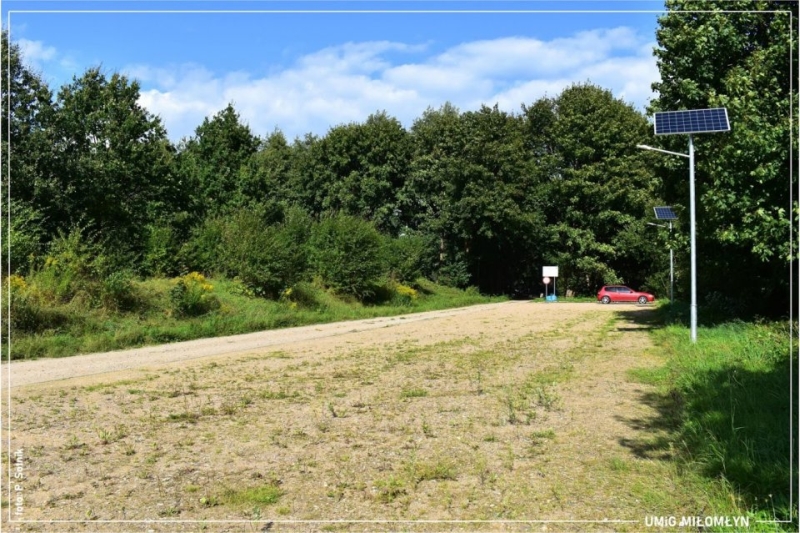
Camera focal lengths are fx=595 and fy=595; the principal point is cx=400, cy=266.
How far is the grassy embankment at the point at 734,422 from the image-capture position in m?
4.61

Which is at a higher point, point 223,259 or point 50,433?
point 223,259

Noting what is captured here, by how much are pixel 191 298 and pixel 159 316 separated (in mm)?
1441

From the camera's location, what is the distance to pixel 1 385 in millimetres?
10008

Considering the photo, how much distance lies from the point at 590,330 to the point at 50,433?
18.3 m

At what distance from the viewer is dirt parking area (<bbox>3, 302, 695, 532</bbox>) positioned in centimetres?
A: 462

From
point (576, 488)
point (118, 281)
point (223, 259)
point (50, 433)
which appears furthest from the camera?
point (223, 259)

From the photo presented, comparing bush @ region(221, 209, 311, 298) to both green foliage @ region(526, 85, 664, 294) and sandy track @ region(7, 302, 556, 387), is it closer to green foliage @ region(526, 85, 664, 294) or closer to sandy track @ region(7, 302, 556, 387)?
sandy track @ region(7, 302, 556, 387)

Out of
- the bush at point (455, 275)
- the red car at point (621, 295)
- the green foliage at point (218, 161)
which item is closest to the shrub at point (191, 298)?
the green foliage at point (218, 161)

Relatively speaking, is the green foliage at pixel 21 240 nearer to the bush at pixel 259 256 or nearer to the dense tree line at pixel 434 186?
the dense tree line at pixel 434 186

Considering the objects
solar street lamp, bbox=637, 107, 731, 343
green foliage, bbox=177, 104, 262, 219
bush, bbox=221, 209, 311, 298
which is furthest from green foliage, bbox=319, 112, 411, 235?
solar street lamp, bbox=637, 107, 731, 343

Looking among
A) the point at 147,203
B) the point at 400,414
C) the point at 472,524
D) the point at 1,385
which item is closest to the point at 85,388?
the point at 1,385

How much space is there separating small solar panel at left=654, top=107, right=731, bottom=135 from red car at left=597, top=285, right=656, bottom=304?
3371 cm

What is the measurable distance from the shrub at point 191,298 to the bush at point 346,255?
1030 centimetres

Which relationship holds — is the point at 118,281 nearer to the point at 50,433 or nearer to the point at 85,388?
the point at 85,388
